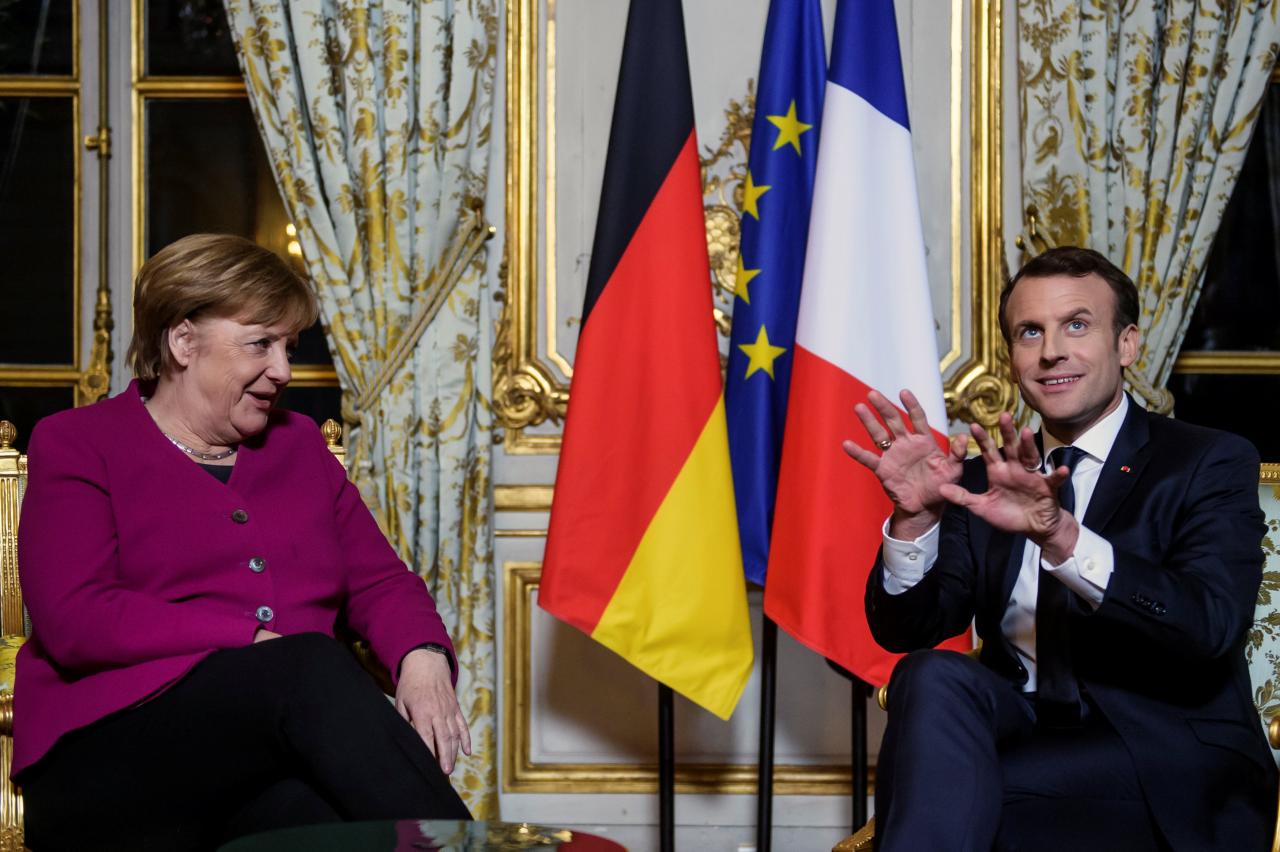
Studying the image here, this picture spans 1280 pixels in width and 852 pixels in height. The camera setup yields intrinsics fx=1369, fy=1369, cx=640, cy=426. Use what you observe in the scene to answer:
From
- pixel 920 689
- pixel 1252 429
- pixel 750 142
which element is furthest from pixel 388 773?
pixel 1252 429

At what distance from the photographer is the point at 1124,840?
5.95ft

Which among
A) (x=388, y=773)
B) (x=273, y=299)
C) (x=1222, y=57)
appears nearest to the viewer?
(x=388, y=773)

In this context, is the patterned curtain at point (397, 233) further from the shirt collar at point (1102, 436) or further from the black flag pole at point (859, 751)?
the shirt collar at point (1102, 436)

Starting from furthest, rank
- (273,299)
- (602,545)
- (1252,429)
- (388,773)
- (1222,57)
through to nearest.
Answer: (1252,429)
(1222,57)
(602,545)
(273,299)
(388,773)

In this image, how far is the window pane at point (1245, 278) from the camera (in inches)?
140

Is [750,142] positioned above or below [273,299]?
above

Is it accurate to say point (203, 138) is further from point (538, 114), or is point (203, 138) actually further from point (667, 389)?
point (667, 389)

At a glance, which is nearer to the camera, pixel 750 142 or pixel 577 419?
pixel 577 419

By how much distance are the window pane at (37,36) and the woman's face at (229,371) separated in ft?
5.82

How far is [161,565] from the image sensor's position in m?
2.09

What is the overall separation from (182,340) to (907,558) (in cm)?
120

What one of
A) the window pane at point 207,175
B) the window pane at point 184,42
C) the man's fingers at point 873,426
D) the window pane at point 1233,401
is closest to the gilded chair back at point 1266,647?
the man's fingers at point 873,426

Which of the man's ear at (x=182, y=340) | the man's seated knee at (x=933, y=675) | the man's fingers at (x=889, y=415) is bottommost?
the man's seated knee at (x=933, y=675)

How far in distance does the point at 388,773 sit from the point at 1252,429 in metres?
2.66
